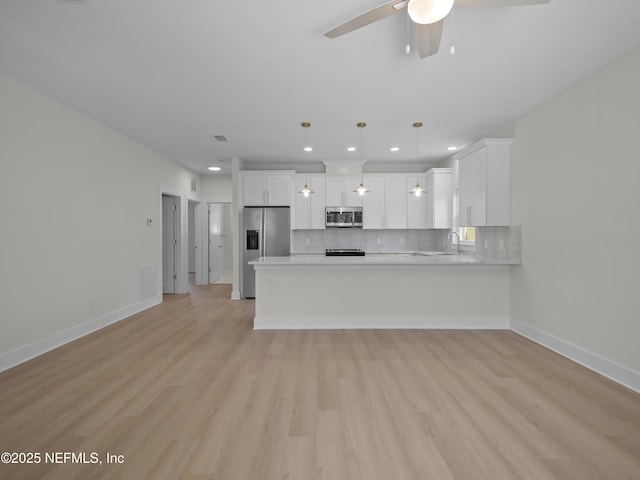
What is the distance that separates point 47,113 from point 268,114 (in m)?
2.33

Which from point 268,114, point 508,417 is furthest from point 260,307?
point 508,417

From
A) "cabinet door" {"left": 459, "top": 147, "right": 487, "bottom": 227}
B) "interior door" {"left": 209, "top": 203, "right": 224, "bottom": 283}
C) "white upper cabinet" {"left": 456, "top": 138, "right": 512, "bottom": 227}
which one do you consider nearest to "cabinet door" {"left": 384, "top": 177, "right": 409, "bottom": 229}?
"cabinet door" {"left": 459, "top": 147, "right": 487, "bottom": 227}

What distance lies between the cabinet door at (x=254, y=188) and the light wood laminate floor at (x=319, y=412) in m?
3.36

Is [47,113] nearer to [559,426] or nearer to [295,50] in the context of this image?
[295,50]

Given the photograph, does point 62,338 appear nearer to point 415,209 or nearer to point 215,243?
point 215,243

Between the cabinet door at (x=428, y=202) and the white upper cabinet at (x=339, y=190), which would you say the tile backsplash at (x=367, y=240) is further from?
the white upper cabinet at (x=339, y=190)

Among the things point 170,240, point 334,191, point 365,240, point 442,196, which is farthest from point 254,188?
point 442,196

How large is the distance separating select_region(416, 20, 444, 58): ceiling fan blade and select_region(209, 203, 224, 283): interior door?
712 centimetres

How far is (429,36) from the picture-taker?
82.6 inches

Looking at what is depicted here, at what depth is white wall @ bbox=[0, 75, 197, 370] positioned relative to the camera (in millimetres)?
3174

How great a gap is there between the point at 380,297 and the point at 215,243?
239 inches

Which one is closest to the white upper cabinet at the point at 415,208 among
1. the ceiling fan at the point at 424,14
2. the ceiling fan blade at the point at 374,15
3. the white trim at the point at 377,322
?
the white trim at the point at 377,322

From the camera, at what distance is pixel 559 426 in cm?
216

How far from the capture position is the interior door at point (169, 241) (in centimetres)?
701
